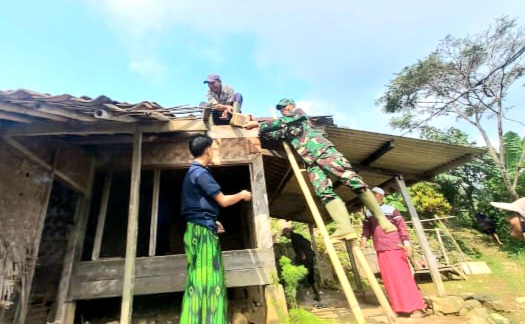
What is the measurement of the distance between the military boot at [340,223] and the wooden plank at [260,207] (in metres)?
1.42

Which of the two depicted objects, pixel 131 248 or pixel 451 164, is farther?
pixel 451 164

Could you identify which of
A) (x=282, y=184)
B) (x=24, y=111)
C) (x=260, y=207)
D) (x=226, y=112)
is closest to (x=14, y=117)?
(x=24, y=111)

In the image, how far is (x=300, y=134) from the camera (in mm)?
3834

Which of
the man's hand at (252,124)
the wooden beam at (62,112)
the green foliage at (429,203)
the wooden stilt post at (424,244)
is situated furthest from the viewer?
the green foliage at (429,203)

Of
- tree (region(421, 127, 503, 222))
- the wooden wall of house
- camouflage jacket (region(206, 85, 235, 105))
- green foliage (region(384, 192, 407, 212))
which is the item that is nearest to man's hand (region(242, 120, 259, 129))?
camouflage jacket (region(206, 85, 235, 105))

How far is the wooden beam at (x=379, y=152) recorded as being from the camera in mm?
4999

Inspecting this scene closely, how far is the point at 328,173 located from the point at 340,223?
68 cm

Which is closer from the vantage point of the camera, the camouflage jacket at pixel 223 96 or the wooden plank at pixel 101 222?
the wooden plank at pixel 101 222

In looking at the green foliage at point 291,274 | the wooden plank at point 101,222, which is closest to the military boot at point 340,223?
the green foliage at point 291,274

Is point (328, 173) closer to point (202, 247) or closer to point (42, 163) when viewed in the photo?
point (202, 247)

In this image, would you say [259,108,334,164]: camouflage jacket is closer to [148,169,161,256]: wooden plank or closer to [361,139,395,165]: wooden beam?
[361,139,395,165]: wooden beam

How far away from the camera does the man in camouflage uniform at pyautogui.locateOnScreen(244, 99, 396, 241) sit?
2965mm

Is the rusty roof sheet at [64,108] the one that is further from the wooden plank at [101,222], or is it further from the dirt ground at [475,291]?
the dirt ground at [475,291]

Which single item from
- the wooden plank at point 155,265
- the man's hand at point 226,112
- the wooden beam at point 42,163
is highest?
the man's hand at point 226,112
